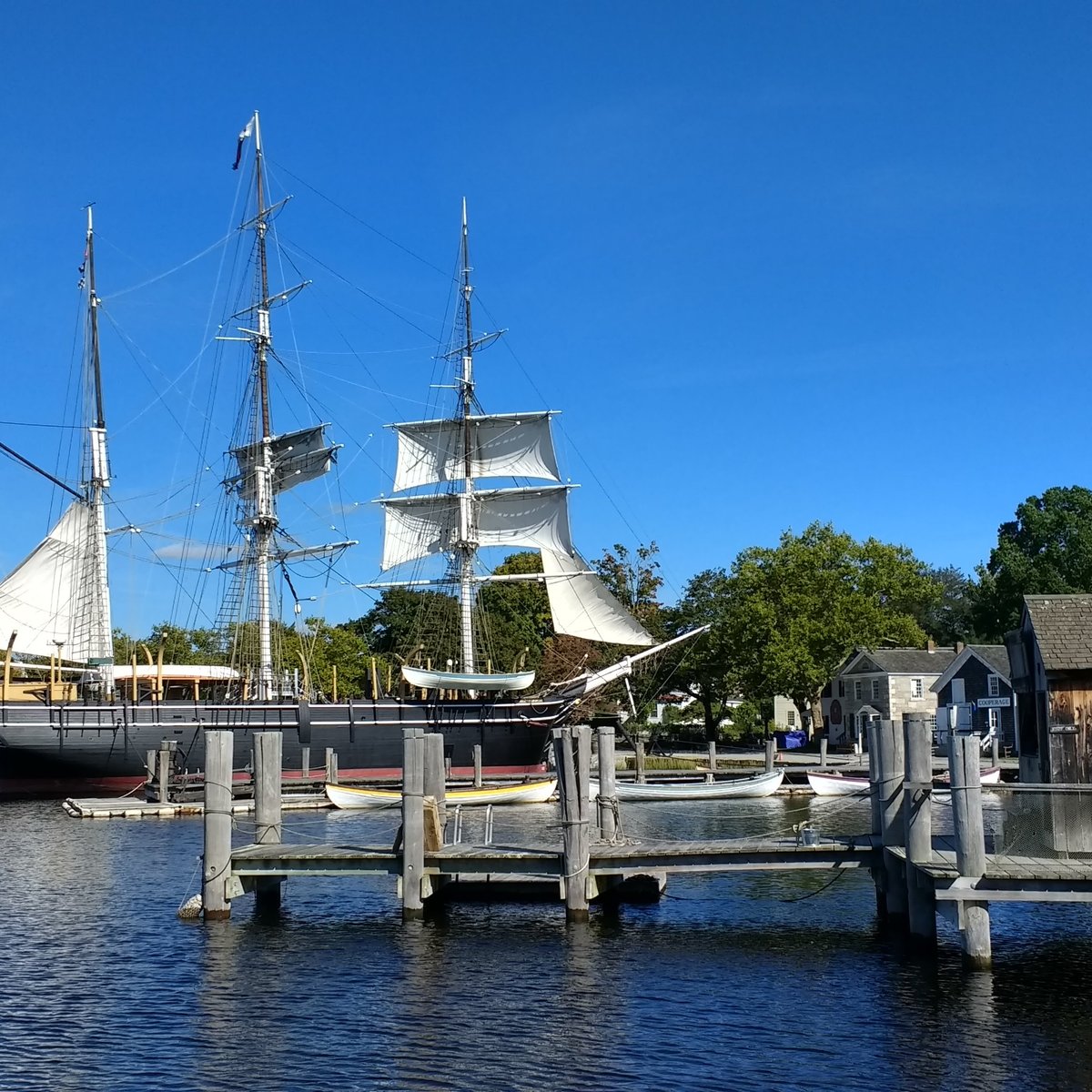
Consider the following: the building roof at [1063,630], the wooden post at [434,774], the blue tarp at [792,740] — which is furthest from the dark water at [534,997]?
the blue tarp at [792,740]

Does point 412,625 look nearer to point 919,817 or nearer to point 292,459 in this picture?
point 292,459

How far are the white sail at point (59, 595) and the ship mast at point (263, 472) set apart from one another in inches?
301

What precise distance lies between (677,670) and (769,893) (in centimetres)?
5628

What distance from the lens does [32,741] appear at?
2045 inches

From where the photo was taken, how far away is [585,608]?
67312 mm

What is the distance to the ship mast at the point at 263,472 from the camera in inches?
2534

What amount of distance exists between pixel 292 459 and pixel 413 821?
5119cm

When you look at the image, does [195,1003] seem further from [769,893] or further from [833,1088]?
[769,893]

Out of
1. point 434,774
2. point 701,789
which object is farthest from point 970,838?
point 701,789

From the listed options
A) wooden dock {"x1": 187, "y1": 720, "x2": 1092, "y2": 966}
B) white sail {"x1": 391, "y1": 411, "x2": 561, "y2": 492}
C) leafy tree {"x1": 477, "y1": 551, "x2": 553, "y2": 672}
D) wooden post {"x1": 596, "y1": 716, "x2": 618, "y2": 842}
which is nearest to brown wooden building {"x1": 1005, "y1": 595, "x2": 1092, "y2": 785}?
wooden dock {"x1": 187, "y1": 720, "x2": 1092, "y2": 966}

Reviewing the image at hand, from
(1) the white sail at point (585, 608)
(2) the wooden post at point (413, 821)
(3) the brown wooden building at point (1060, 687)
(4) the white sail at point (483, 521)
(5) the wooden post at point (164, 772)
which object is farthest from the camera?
(4) the white sail at point (483, 521)

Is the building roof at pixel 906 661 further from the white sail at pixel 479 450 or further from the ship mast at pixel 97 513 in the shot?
the ship mast at pixel 97 513

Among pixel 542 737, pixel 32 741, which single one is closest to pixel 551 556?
pixel 542 737

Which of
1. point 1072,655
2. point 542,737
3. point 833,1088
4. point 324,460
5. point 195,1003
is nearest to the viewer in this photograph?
point 833,1088
